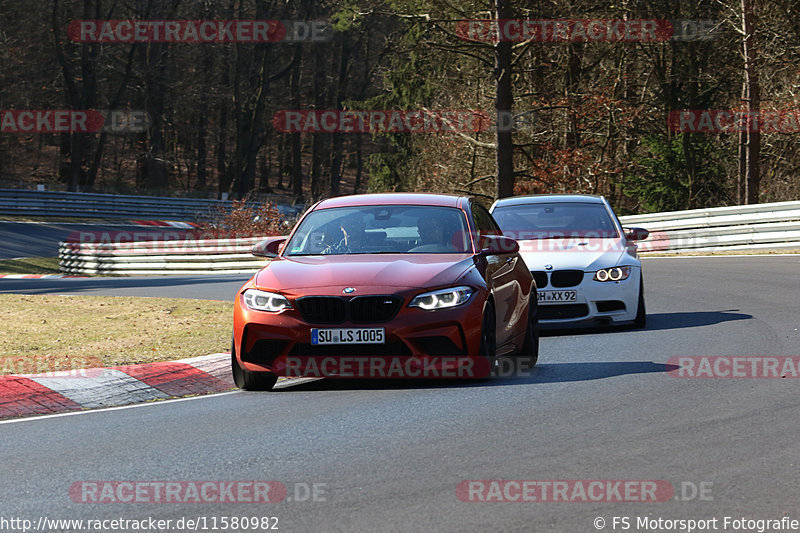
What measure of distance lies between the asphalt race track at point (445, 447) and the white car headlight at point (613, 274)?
2.27 metres

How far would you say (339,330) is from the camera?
9.12 m

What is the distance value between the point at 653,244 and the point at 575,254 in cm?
1771

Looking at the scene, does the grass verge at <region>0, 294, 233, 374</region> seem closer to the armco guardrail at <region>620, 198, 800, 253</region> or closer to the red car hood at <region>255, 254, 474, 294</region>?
the red car hood at <region>255, 254, 474, 294</region>

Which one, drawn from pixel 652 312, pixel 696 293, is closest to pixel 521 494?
pixel 652 312

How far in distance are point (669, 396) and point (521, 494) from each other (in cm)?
334

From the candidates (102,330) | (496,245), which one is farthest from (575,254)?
(102,330)

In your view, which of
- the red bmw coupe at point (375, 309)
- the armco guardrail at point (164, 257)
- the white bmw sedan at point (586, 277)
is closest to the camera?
the red bmw coupe at point (375, 309)

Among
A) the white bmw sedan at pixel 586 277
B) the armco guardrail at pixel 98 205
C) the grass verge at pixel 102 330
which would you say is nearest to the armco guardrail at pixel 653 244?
the grass verge at pixel 102 330

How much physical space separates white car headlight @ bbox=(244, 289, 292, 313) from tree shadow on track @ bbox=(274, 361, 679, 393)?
869 millimetres

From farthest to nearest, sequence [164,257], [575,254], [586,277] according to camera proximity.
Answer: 1. [164,257]
2. [575,254]
3. [586,277]

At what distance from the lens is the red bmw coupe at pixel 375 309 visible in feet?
30.0

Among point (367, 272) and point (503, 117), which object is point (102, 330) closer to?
point (367, 272)

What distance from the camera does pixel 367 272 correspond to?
942 centimetres

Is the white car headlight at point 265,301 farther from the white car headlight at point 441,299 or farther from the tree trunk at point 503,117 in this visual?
the tree trunk at point 503,117
